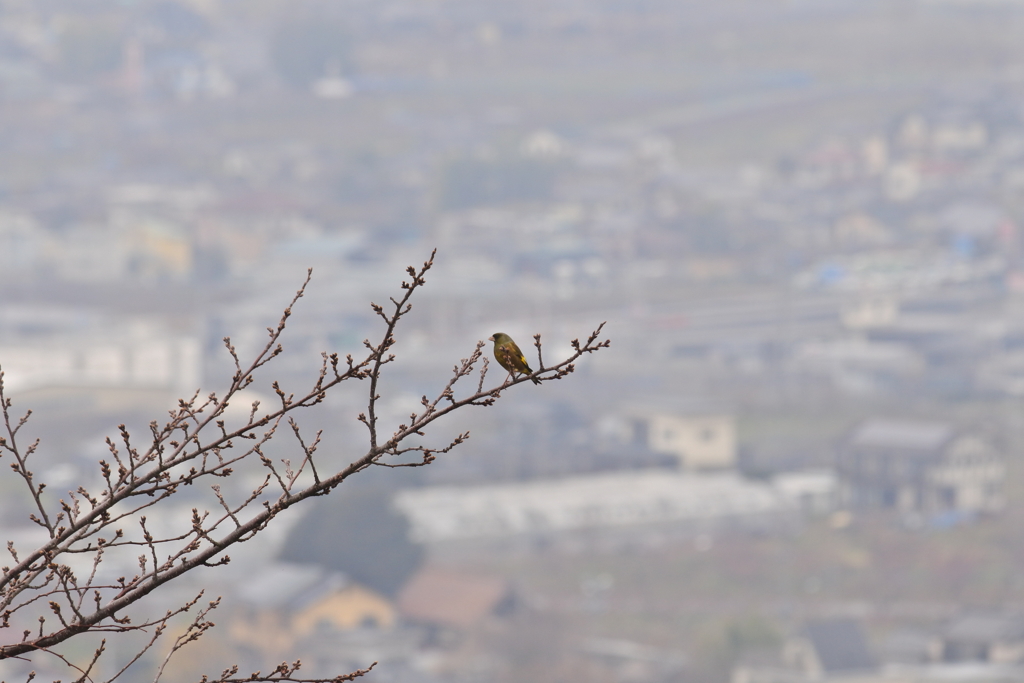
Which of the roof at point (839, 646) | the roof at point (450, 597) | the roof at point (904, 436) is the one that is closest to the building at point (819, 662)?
the roof at point (839, 646)

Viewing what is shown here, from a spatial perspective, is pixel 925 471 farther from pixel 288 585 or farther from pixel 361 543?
pixel 288 585

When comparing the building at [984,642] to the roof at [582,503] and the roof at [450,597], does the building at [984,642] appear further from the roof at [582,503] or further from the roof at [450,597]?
the roof at [450,597]

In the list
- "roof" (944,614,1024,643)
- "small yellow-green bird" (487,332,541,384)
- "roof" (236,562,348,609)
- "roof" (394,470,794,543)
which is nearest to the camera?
"small yellow-green bird" (487,332,541,384)

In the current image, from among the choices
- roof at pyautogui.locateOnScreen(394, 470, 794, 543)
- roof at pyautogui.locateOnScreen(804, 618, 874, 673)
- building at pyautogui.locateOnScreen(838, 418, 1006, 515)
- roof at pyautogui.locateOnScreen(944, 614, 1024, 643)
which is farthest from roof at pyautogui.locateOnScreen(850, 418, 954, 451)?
roof at pyautogui.locateOnScreen(804, 618, 874, 673)

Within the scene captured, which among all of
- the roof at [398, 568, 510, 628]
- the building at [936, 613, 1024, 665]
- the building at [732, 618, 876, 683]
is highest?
the roof at [398, 568, 510, 628]

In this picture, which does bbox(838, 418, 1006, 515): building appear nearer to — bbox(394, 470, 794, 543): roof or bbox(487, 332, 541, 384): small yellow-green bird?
bbox(394, 470, 794, 543): roof

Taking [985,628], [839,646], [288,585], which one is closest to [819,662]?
[839,646]

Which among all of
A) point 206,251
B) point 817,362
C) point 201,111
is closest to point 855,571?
point 817,362
